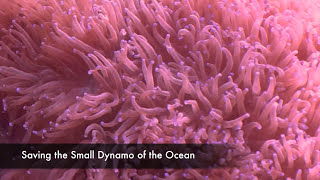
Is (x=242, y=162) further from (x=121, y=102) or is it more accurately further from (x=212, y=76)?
(x=121, y=102)

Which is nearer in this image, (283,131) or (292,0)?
(283,131)

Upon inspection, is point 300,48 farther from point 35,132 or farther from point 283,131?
point 35,132

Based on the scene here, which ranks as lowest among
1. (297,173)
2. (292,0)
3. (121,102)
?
(297,173)

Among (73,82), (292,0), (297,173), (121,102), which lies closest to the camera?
(297,173)

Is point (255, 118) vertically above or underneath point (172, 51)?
underneath

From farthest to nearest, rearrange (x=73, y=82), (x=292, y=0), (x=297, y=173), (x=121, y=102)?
1. (x=292, y=0)
2. (x=73, y=82)
3. (x=121, y=102)
4. (x=297, y=173)

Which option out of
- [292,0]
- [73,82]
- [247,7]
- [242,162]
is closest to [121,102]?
[73,82]
